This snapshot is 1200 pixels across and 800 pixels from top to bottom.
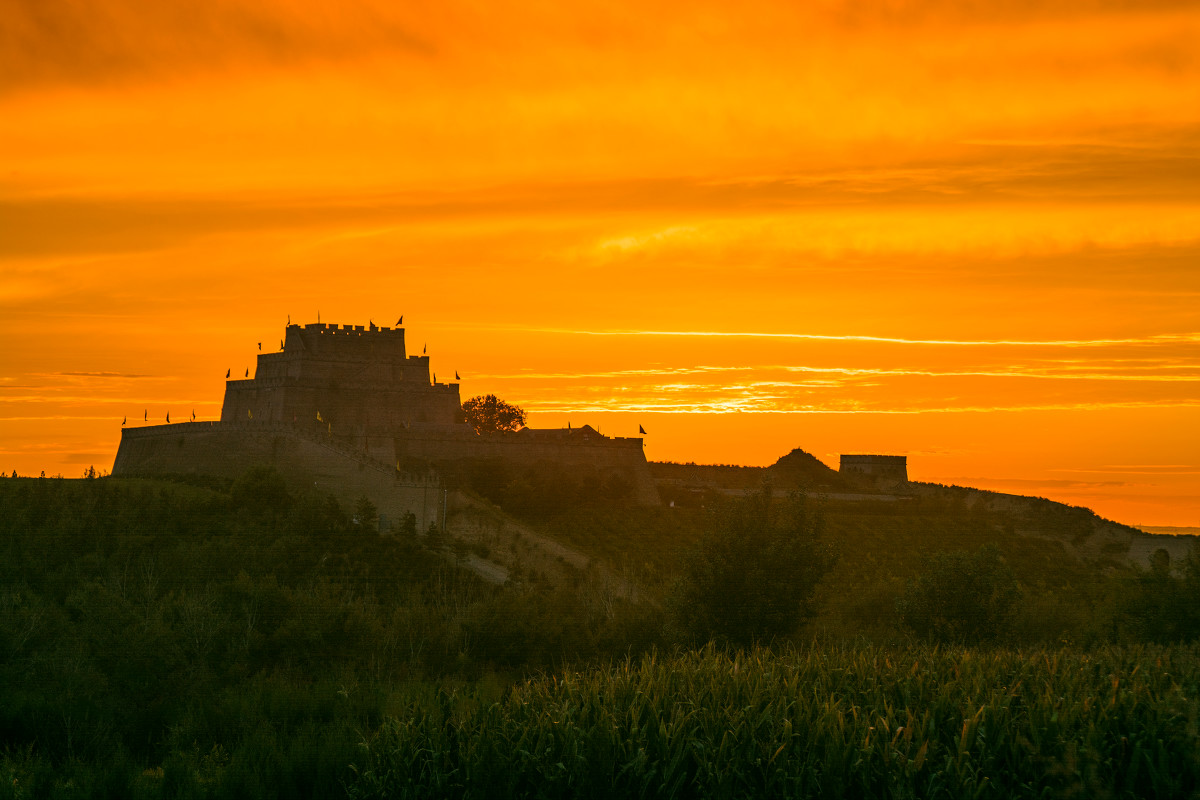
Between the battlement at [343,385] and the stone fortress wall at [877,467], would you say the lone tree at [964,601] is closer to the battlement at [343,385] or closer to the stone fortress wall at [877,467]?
the battlement at [343,385]

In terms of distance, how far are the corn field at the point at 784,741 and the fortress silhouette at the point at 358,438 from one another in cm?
2571

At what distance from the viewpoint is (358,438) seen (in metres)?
49.2

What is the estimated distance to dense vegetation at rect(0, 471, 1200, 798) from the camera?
561 inches

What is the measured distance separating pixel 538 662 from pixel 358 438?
23.6m

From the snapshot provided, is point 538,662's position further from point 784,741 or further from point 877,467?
point 877,467

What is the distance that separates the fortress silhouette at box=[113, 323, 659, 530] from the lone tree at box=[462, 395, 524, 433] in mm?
5194

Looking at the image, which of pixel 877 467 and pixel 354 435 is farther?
pixel 877 467

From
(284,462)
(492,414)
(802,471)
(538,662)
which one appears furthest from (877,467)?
(538,662)

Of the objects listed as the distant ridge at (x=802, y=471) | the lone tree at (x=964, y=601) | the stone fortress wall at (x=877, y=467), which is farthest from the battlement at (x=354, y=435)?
the stone fortress wall at (x=877, y=467)

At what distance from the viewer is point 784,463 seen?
225 ft

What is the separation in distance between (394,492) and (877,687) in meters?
26.7

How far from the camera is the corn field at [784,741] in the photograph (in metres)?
13.4

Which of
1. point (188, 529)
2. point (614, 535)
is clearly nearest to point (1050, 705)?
point (188, 529)

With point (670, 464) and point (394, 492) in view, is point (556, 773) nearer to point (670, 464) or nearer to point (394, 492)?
point (394, 492)
